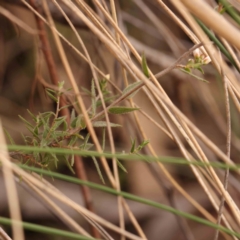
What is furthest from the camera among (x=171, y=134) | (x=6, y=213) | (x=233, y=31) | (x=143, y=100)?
(x=143, y=100)

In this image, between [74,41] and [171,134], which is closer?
[171,134]

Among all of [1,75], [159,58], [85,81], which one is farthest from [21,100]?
[159,58]

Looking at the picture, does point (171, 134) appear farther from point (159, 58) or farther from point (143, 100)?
point (143, 100)

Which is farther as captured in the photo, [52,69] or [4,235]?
[52,69]

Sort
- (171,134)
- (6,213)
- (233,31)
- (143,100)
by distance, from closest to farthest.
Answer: (233,31) → (171,134) → (6,213) → (143,100)

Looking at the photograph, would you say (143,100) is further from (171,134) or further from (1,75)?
(171,134)

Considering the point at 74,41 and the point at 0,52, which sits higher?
the point at 0,52

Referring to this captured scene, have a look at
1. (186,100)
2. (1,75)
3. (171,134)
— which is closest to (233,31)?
(171,134)

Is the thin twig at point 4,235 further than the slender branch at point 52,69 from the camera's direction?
No

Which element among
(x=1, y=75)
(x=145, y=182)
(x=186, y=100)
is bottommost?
(x=145, y=182)

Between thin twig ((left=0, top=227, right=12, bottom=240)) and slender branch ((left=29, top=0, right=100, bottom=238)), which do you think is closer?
thin twig ((left=0, top=227, right=12, bottom=240))
